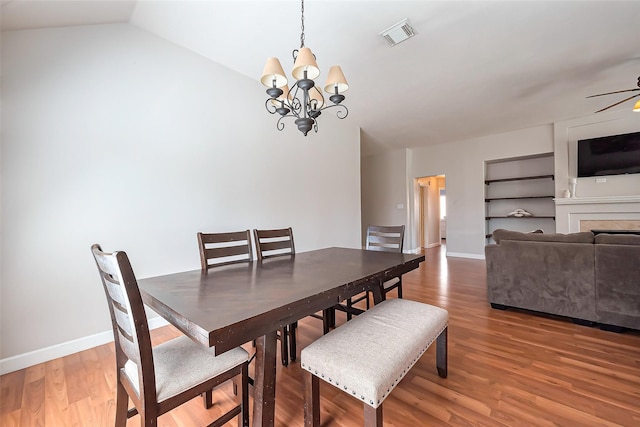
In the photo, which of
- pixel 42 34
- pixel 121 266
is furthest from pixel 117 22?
pixel 121 266

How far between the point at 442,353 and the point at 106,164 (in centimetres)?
294

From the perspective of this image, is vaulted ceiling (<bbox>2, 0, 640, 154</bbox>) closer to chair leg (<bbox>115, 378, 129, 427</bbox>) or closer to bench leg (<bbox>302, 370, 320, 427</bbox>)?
chair leg (<bbox>115, 378, 129, 427</bbox>)

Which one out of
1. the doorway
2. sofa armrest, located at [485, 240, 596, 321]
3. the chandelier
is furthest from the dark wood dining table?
the doorway

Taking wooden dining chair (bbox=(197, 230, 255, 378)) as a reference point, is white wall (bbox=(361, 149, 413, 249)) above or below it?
above

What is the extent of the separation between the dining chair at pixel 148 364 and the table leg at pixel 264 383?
97mm

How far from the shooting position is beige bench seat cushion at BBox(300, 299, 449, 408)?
39.2 inches

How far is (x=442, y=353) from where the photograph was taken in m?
1.63

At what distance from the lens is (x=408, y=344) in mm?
1201

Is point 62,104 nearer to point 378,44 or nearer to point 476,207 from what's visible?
point 378,44

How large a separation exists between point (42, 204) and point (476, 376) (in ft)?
10.7

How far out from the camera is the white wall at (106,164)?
1.87 m

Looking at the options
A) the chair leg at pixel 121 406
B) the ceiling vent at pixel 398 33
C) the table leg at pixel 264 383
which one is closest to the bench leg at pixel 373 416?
the table leg at pixel 264 383

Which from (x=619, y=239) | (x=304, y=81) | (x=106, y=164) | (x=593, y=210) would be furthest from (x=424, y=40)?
(x=593, y=210)

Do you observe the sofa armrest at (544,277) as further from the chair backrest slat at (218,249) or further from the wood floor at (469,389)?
the chair backrest slat at (218,249)
